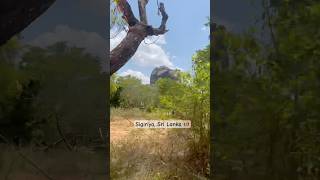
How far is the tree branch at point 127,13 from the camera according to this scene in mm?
4633

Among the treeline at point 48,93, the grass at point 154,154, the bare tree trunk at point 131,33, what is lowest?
the grass at point 154,154

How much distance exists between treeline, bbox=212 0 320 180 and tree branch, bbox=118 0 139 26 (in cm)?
80

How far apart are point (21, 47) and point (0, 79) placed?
1.08 ft

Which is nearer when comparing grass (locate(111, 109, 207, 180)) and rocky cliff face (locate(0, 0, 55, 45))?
rocky cliff face (locate(0, 0, 55, 45))

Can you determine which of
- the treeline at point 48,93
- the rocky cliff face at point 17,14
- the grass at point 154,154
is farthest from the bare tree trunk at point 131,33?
the rocky cliff face at point 17,14

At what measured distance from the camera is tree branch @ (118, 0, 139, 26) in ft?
15.2

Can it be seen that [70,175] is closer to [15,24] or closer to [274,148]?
[15,24]

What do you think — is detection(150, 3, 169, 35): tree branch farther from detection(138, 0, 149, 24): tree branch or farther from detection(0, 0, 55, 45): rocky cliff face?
detection(0, 0, 55, 45): rocky cliff face

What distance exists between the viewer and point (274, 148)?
181 inches

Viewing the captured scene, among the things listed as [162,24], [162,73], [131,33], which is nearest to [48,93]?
[131,33]

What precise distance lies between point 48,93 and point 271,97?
6.52 ft

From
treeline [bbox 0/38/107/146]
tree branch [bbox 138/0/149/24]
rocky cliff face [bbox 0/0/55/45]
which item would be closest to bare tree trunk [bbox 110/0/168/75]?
tree branch [bbox 138/0/149/24]

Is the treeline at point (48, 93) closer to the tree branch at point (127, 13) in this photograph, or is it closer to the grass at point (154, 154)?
the grass at point (154, 154)

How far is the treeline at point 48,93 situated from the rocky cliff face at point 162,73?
1.77ft
